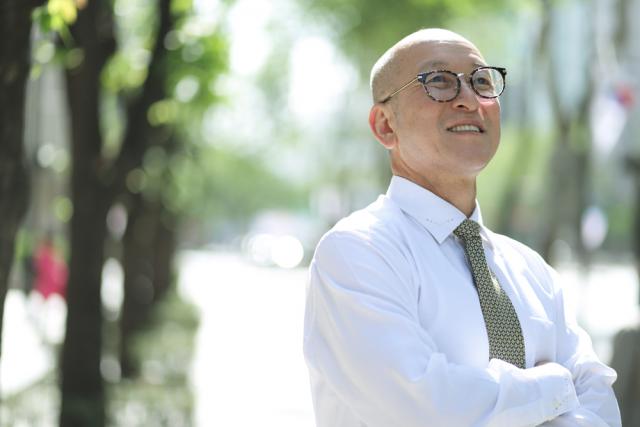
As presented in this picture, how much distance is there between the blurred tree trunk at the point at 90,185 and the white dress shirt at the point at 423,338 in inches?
235

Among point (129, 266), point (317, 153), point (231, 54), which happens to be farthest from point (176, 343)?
point (317, 153)

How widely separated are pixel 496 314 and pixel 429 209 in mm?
324

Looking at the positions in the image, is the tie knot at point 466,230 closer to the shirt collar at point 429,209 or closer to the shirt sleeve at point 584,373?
the shirt collar at point 429,209

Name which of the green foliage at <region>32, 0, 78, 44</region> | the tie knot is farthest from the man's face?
the green foliage at <region>32, 0, 78, 44</region>

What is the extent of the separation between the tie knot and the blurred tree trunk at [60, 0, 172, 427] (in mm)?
5899

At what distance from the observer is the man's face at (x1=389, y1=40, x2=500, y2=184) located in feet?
10.00

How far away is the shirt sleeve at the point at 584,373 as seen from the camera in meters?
3.05

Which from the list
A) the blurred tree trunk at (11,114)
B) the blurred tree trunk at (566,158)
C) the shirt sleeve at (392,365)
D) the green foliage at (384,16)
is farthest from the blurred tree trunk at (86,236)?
the blurred tree trunk at (566,158)

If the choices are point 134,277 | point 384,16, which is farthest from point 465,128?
point 384,16

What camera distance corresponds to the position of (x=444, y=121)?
305 centimetres

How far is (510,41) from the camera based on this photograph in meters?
34.4

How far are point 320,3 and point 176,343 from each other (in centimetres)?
1011

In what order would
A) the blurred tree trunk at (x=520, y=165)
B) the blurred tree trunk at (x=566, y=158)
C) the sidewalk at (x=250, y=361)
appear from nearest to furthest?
the sidewalk at (x=250, y=361), the blurred tree trunk at (x=566, y=158), the blurred tree trunk at (x=520, y=165)

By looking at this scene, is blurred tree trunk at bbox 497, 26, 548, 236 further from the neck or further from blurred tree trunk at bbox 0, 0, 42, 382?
the neck
